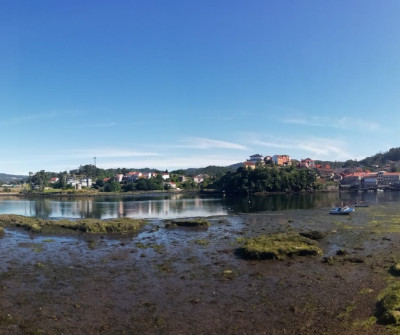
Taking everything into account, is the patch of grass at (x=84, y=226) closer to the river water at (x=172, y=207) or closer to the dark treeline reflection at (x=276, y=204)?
the river water at (x=172, y=207)

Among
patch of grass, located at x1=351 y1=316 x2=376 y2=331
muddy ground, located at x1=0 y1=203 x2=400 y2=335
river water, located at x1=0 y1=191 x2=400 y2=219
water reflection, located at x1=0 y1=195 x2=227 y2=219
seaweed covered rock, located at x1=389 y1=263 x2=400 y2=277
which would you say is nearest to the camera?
patch of grass, located at x1=351 y1=316 x2=376 y2=331

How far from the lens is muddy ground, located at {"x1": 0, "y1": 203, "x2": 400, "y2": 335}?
15570 mm

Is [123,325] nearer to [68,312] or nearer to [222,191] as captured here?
[68,312]

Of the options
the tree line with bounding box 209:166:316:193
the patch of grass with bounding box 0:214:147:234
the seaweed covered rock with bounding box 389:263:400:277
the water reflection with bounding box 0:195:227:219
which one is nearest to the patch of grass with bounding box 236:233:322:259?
the seaweed covered rock with bounding box 389:263:400:277

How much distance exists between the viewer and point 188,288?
20609 mm

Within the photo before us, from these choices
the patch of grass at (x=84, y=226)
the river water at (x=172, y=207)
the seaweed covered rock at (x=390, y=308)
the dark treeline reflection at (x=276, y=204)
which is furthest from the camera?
the dark treeline reflection at (x=276, y=204)

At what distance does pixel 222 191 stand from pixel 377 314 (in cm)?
13513

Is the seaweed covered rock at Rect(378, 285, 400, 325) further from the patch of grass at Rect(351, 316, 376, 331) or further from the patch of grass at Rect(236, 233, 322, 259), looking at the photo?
the patch of grass at Rect(236, 233, 322, 259)

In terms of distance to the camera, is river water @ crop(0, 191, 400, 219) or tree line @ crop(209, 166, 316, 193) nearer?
river water @ crop(0, 191, 400, 219)

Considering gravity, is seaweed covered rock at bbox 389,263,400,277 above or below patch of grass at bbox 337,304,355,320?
above

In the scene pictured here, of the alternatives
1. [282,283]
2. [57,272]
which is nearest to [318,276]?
[282,283]

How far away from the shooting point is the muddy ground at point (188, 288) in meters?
15.6

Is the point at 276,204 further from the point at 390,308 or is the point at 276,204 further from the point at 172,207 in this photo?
the point at 390,308

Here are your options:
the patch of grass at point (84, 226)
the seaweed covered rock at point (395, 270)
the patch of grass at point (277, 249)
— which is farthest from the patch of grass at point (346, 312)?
the patch of grass at point (84, 226)
